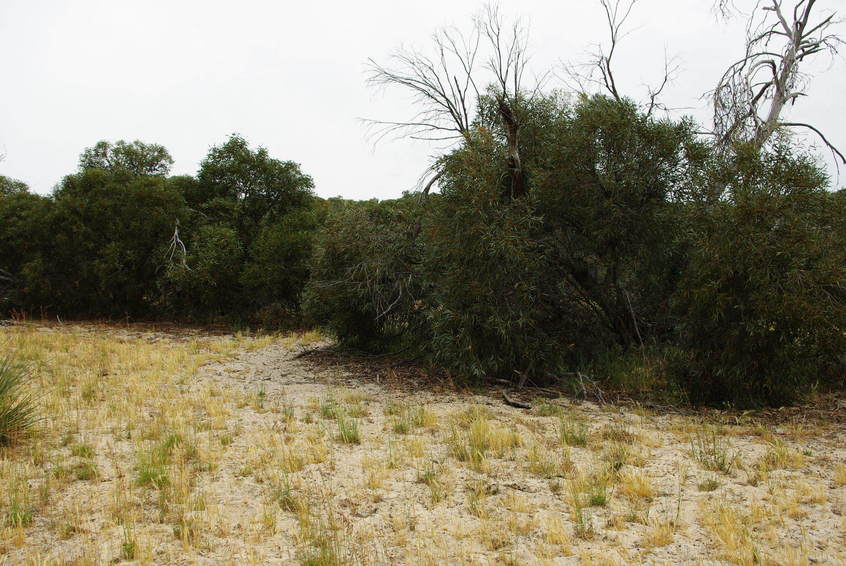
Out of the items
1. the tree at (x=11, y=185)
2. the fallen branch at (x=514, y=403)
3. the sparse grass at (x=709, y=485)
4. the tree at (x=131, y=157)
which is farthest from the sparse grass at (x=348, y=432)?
the tree at (x=11, y=185)

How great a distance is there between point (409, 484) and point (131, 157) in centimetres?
2387

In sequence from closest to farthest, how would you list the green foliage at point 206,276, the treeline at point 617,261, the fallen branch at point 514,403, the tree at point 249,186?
the treeline at point 617,261, the fallen branch at point 514,403, the green foliage at point 206,276, the tree at point 249,186

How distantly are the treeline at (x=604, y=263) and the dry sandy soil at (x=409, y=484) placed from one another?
1.05 m

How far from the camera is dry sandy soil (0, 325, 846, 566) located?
414cm

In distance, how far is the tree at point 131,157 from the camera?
24906 millimetres

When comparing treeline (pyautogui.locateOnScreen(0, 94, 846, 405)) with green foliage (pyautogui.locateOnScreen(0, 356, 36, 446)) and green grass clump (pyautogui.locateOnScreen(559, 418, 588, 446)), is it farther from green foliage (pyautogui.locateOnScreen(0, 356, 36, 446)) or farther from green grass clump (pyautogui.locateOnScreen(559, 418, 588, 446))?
green foliage (pyautogui.locateOnScreen(0, 356, 36, 446))

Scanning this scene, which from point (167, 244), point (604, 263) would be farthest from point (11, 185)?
point (604, 263)

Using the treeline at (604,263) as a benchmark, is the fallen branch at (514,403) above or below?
below

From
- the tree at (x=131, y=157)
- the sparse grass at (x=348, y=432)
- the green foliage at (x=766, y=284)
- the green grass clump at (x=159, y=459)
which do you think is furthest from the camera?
the tree at (x=131, y=157)

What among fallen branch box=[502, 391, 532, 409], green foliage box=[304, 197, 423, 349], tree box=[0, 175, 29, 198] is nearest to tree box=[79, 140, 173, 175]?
tree box=[0, 175, 29, 198]

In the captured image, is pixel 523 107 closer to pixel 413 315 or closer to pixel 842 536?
pixel 413 315

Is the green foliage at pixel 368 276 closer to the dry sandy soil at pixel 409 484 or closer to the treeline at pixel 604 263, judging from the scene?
the treeline at pixel 604 263

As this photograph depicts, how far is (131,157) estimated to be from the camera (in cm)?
2502

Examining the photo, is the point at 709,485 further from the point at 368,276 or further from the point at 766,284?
the point at 368,276
